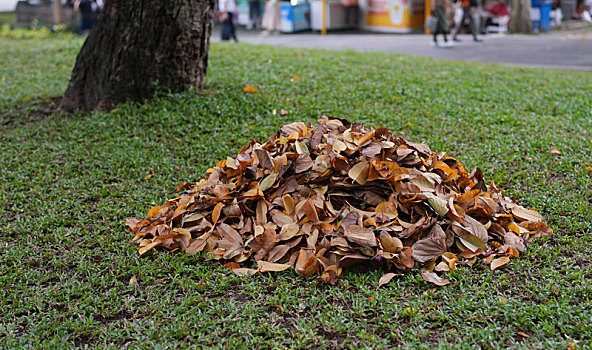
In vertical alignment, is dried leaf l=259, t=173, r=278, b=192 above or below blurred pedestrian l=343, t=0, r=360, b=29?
below

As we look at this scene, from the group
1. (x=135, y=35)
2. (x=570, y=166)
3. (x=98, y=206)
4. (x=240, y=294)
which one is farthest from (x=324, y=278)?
(x=135, y=35)

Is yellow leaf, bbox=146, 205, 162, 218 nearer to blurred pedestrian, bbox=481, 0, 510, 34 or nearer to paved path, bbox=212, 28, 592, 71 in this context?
paved path, bbox=212, 28, 592, 71

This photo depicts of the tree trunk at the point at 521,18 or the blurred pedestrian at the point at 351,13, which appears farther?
the blurred pedestrian at the point at 351,13

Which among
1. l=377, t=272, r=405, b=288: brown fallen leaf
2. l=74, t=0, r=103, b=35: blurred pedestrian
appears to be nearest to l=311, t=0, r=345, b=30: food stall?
l=74, t=0, r=103, b=35: blurred pedestrian

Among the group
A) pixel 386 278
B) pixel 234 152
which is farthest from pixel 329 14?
pixel 386 278

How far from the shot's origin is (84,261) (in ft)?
11.9

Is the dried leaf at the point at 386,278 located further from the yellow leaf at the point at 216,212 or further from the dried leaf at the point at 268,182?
the yellow leaf at the point at 216,212

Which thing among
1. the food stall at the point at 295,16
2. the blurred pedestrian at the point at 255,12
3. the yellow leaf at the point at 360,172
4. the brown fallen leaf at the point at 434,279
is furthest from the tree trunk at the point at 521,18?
the brown fallen leaf at the point at 434,279

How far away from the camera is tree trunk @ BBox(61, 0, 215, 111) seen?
6.14 meters

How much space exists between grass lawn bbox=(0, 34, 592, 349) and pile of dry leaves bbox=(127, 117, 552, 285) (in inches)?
4.8

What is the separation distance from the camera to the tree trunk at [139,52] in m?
6.14

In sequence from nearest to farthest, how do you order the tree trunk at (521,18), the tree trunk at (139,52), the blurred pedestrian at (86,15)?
the tree trunk at (139,52)
the blurred pedestrian at (86,15)
the tree trunk at (521,18)

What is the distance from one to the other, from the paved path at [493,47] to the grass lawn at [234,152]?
Answer: 280cm

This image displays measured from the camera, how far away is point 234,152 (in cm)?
531
